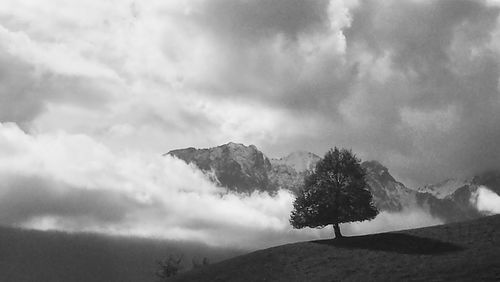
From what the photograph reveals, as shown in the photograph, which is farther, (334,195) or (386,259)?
(334,195)

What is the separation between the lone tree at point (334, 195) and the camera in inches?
3243

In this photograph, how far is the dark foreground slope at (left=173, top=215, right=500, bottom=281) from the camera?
50781mm

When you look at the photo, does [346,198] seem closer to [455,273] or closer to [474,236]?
[474,236]

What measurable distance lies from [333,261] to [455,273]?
19.2 meters

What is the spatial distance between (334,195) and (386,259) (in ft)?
76.4

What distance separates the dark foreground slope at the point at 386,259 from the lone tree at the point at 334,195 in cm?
532

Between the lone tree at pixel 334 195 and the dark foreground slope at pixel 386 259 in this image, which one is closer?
the dark foreground slope at pixel 386 259

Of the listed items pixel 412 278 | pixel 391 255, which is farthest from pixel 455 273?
pixel 391 255

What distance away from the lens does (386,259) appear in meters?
60.1

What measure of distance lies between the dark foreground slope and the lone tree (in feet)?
17.5

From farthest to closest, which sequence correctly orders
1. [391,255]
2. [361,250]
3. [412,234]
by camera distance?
1. [412,234]
2. [361,250]
3. [391,255]

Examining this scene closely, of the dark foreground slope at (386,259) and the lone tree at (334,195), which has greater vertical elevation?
the lone tree at (334,195)

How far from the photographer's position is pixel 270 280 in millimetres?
62469

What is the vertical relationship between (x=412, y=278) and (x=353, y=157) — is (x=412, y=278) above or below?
below
